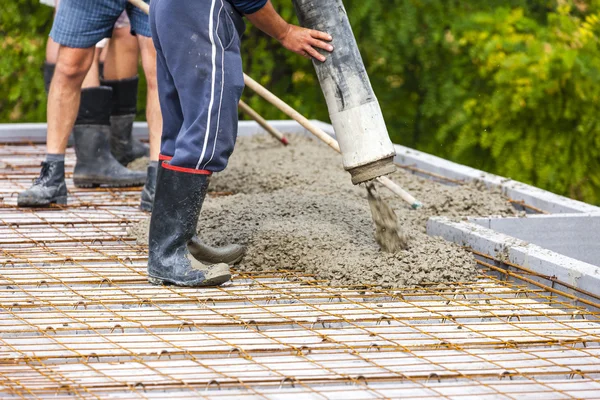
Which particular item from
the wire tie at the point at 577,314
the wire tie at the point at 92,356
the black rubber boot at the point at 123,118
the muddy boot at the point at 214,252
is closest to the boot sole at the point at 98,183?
the black rubber boot at the point at 123,118

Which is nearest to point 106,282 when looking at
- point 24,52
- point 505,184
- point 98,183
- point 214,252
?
point 214,252

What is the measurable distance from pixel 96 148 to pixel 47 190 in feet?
1.93

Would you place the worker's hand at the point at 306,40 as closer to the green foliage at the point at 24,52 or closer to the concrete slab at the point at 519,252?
the concrete slab at the point at 519,252

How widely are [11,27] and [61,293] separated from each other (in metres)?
4.37

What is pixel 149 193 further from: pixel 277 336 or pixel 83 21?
pixel 277 336

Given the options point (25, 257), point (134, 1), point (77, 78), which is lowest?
point (25, 257)

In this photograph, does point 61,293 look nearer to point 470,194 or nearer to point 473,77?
point 470,194

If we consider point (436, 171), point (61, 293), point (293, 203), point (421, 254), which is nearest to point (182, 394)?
point (61, 293)

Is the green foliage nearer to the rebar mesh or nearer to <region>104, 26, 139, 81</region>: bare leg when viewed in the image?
<region>104, 26, 139, 81</region>: bare leg

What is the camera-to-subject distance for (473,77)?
6887 millimetres

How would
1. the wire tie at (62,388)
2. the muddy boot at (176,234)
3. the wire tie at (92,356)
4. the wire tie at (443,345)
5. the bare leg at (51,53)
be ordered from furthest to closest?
the bare leg at (51,53)
the muddy boot at (176,234)
the wire tie at (443,345)
the wire tie at (92,356)
the wire tie at (62,388)

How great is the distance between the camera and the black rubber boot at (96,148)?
447cm

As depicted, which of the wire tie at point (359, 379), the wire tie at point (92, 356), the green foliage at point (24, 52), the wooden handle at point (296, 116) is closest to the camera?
the wire tie at point (359, 379)

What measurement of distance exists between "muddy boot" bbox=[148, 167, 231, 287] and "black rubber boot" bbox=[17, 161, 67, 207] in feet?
3.84
